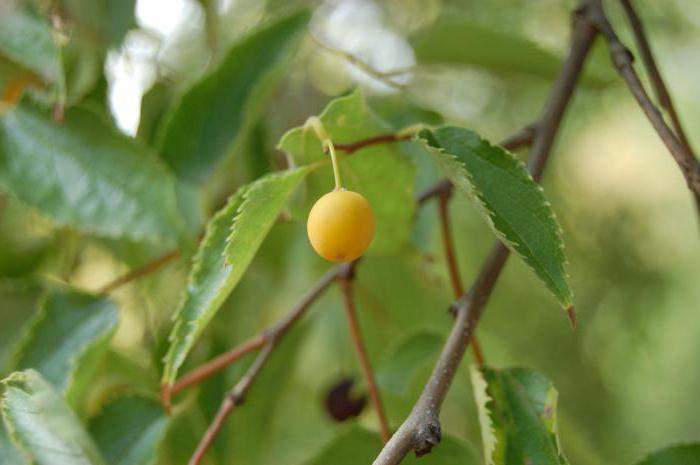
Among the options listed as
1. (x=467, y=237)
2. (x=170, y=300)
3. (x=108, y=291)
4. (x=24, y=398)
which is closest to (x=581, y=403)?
(x=467, y=237)

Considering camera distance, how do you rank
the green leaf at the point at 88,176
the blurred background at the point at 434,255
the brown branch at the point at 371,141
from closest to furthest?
the brown branch at the point at 371,141
the green leaf at the point at 88,176
the blurred background at the point at 434,255

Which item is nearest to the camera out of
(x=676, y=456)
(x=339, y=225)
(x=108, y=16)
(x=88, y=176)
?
(x=339, y=225)

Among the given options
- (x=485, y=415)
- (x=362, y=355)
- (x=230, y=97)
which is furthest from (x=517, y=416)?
(x=230, y=97)

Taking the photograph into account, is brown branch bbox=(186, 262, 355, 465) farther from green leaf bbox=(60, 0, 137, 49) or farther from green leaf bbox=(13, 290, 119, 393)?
green leaf bbox=(60, 0, 137, 49)

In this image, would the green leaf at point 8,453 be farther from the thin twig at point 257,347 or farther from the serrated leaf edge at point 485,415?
the serrated leaf edge at point 485,415

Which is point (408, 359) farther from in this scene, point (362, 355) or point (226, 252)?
point (226, 252)

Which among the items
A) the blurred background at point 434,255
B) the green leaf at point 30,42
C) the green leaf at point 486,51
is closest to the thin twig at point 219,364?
the blurred background at point 434,255

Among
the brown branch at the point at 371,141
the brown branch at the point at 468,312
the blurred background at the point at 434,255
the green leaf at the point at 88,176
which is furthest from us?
the blurred background at the point at 434,255
